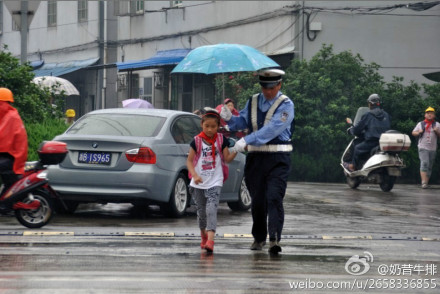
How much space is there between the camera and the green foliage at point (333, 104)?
86.9ft

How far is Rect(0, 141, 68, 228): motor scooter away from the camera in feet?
40.5

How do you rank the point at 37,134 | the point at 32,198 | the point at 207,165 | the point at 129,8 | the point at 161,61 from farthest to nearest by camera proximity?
1. the point at 129,8
2. the point at 161,61
3. the point at 37,134
4. the point at 32,198
5. the point at 207,165

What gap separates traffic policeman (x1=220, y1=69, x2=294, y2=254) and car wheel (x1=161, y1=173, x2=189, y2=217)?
338 centimetres

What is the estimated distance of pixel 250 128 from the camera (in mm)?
10719

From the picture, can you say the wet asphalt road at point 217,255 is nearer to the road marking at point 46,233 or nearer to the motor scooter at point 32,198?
the road marking at point 46,233

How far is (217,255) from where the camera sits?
9906 millimetres

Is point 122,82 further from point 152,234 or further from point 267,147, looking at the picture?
point 267,147

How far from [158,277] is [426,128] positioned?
693 inches

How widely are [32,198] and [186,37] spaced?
2512 centimetres

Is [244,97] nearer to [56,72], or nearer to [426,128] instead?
[426,128]

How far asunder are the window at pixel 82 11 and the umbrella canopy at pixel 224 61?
21.8m

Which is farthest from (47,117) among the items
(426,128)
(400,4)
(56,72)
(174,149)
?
(56,72)
